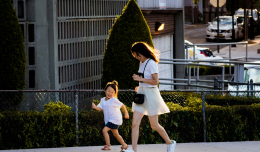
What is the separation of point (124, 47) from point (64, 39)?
52.7 inches

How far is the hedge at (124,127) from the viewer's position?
6.73m

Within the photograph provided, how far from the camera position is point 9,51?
7684 millimetres

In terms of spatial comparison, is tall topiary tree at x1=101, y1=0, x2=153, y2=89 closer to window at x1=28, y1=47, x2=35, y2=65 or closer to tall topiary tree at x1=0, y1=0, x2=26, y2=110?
window at x1=28, y1=47, x2=35, y2=65

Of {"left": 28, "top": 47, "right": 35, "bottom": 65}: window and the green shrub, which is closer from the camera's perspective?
the green shrub

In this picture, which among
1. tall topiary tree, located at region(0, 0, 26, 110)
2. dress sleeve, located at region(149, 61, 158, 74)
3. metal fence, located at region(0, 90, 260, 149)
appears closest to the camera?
dress sleeve, located at region(149, 61, 158, 74)

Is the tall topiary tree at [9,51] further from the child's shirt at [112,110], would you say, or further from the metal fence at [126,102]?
the child's shirt at [112,110]

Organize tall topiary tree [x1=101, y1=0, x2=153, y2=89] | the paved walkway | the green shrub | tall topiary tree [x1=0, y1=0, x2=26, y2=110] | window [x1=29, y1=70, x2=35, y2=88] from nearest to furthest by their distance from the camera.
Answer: the paved walkway
the green shrub
tall topiary tree [x1=0, y1=0, x2=26, y2=110]
window [x1=29, y1=70, x2=35, y2=88]
tall topiary tree [x1=101, y1=0, x2=153, y2=89]

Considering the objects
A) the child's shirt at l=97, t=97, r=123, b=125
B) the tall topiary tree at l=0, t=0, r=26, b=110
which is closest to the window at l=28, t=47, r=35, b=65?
the tall topiary tree at l=0, t=0, r=26, b=110

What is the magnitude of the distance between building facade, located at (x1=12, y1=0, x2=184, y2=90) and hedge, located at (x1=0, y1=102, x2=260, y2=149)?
6.96 feet

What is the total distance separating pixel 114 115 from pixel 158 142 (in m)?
1.40

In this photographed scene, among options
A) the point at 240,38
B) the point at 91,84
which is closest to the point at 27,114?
the point at 91,84

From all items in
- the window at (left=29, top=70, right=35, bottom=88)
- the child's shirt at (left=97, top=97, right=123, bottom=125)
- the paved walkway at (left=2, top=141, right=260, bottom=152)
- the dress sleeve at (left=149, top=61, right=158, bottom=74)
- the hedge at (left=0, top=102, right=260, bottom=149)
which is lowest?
the paved walkway at (left=2, top=141, right=260, bottom=152)

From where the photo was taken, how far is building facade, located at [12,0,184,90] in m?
8.72

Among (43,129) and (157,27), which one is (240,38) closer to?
(157,27)
